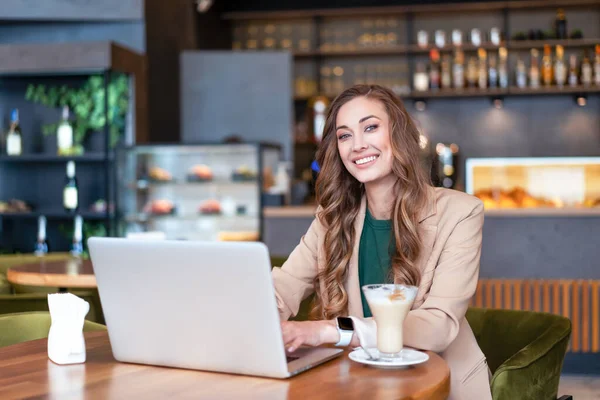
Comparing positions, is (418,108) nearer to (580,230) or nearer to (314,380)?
(580,230)

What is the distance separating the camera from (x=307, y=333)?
152cm

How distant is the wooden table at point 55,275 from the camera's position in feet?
→ 10.5

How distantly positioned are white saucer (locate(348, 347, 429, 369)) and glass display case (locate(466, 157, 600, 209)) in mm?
5458

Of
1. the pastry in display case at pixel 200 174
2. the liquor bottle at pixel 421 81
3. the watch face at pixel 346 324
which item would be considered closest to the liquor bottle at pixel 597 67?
the liquor bottle at pixel 421 81

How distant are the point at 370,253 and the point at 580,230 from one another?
300cm

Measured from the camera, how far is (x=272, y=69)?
22.7 ft

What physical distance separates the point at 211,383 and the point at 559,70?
261 inches

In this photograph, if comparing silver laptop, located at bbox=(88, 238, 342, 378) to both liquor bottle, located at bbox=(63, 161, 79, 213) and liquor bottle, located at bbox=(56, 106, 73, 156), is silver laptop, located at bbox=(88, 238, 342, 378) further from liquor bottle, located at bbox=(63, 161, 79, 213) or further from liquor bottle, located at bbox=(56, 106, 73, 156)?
liquor bottle, located at bbox=(56, 106, 73, 156)

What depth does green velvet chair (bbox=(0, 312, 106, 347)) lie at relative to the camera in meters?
2.10

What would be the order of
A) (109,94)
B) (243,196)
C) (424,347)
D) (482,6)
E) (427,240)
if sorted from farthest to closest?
(482,6), (109,94), (243,196), (427,240), (424,347)

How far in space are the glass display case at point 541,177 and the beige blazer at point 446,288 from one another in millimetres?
5047

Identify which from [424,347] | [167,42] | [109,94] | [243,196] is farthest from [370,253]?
[167,42]

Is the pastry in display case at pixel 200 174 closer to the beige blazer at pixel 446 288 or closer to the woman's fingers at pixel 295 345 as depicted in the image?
the beige blazer at pixel 446 288

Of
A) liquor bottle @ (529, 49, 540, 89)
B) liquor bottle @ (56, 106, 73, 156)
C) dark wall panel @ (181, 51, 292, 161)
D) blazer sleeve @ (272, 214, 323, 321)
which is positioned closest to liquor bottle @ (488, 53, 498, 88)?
liquor bottle @ (529, 49, 540, 89)
